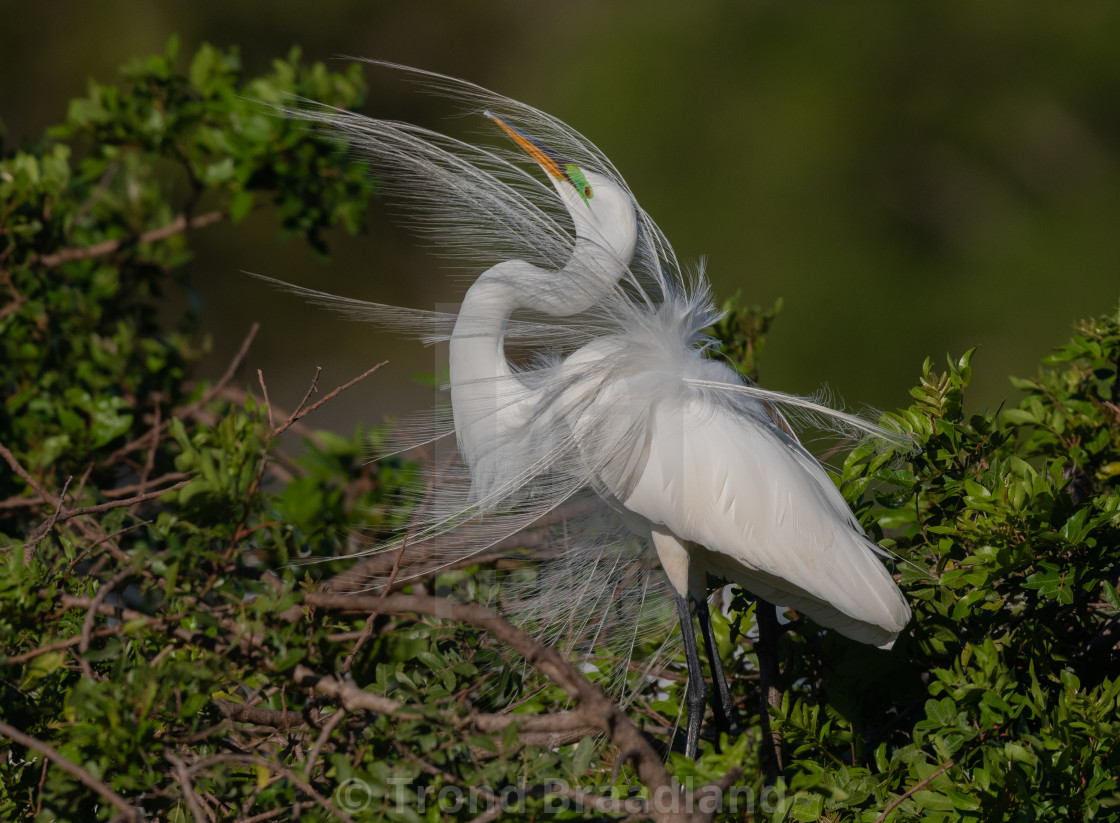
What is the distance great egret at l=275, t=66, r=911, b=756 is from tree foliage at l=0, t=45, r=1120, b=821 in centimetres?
11

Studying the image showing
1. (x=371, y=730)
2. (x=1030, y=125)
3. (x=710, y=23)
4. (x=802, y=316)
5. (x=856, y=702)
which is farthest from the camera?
(x=710, y=23)

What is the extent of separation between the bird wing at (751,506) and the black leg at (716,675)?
0.10 metres

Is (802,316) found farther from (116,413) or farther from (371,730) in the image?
(371,730)

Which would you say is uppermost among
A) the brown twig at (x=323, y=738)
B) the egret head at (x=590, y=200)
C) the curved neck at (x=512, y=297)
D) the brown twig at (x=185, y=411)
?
the egret head at (x=590, y=200)

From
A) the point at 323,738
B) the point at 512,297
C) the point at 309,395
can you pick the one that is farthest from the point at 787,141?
the point at 323,738

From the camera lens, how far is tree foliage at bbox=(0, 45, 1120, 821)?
3.67 feet

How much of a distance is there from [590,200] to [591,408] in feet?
1.14

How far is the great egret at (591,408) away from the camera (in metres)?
1.61

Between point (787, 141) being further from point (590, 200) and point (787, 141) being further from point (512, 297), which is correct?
point (512, 297)

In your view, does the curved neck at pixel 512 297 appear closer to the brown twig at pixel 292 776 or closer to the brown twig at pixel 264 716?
the brown twig at pixel 264 716

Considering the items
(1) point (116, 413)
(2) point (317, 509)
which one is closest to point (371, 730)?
(2) point (317, 509)

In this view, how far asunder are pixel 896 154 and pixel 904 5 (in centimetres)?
118

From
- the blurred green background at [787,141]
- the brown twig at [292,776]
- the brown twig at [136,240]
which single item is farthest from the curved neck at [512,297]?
the blurred green background at [787,141]

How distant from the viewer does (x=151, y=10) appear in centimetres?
694
